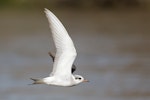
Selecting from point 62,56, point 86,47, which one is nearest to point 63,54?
point 62,56

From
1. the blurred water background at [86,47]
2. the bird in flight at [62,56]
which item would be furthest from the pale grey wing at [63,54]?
the blurred water background at [86,47]

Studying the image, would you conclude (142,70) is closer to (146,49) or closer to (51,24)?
(146,49)

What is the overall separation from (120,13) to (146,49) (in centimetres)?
591

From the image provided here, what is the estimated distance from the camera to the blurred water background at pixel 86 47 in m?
13.9

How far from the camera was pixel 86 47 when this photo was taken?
58.1 feet

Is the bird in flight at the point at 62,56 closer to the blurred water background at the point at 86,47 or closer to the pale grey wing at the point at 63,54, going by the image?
the pale grey wing at the point at 63,54

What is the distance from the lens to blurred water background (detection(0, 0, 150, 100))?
13852 mm

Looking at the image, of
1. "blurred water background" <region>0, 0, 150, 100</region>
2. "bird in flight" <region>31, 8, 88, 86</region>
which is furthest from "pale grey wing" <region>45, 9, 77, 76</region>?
"blurred water background" <region>0, 0, 150, 100</region>

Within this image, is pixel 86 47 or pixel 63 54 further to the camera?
pixel 86 47

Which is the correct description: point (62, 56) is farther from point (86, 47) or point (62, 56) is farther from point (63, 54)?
point (86, 47)

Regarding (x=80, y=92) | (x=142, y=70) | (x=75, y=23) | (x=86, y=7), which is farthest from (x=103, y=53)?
(x=86, y=7)

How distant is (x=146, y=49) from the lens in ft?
56.9

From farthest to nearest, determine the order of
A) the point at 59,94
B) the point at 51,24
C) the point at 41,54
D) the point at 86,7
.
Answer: the point at 86,7 → the point at 41,54 → the point at 59,94 → the point at 51,24

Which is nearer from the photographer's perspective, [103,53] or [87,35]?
[103,53]
